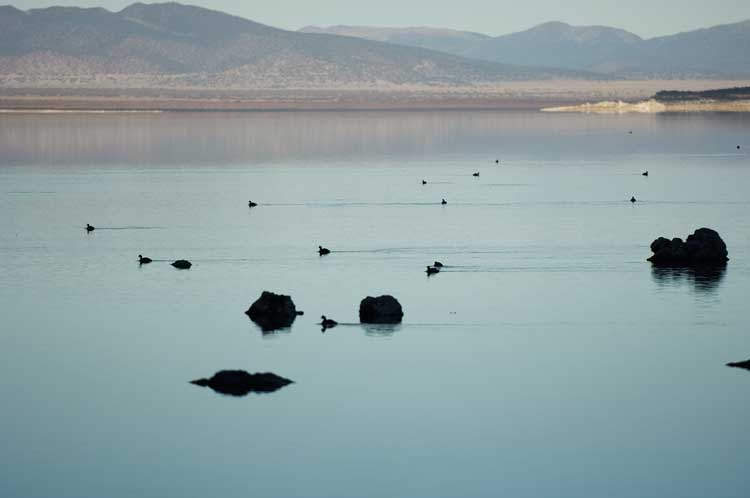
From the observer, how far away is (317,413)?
93.0ft

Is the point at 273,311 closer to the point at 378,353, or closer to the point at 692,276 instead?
the point at 378,353

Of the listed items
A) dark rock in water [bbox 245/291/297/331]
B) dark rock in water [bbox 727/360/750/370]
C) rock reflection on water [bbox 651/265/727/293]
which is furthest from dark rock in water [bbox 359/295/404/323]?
rock reflection on water [bbox 651/265/727/293]

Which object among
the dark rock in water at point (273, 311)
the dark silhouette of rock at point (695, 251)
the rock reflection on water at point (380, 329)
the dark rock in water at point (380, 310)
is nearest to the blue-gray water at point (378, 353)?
the rock reflection on water at point (380, 329)

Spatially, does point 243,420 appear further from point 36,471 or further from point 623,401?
point 623,401

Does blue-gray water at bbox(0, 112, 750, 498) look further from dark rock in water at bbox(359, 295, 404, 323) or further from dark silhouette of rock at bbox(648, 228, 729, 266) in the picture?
dark silhouette of rock at bbox(648, 228, 729, 266)

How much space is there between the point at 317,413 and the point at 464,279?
58.8 feet

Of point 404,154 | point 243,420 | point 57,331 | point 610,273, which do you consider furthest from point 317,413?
point 404,154

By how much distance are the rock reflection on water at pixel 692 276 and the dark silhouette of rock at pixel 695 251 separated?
477 mm

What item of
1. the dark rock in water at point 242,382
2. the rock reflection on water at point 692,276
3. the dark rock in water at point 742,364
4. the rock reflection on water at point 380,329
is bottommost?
the rock reflection on water at point 692,276

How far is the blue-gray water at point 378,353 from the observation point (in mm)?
24938

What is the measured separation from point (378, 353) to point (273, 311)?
5022 mm

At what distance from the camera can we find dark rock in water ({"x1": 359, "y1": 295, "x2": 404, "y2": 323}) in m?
37.2

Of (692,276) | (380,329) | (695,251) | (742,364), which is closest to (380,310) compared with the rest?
(380,329)

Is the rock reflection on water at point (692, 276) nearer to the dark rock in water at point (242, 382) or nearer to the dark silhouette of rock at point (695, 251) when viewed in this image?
the dark silhouette of rock at point (695, 251)
